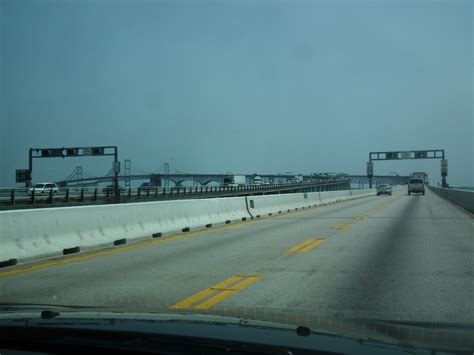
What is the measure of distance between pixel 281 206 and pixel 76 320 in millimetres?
27961

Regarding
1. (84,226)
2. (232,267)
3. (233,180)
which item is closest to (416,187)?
(233,180)

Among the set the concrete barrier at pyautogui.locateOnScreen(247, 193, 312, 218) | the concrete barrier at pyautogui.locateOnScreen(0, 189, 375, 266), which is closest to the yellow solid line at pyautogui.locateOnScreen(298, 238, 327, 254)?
the concrete barrier at pyautogui.locateOnScreen(0, 189, 375, 266)

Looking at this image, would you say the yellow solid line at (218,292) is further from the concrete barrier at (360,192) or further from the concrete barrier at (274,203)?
the concrete barrier at (360,192)

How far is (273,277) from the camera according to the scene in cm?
903

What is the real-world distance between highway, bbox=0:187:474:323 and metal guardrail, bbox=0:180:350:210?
27657 millimetres

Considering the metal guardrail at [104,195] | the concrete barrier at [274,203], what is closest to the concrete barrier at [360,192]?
the metal guardrail at [104,195]

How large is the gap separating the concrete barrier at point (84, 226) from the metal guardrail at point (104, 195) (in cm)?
2192

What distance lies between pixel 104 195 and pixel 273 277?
45425mm

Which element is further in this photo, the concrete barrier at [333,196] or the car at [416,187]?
the car at [416,187]

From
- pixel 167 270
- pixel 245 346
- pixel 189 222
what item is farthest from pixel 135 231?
pixel 245 346

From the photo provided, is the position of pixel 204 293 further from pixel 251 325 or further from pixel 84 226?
pixel 84 226

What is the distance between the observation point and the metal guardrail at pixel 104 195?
39469 millimetres

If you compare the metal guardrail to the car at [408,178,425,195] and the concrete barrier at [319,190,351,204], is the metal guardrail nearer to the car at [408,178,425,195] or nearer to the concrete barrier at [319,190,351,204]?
the concrete barrier at [319,190,351,204]

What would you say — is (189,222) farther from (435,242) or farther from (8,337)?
(8,337)
